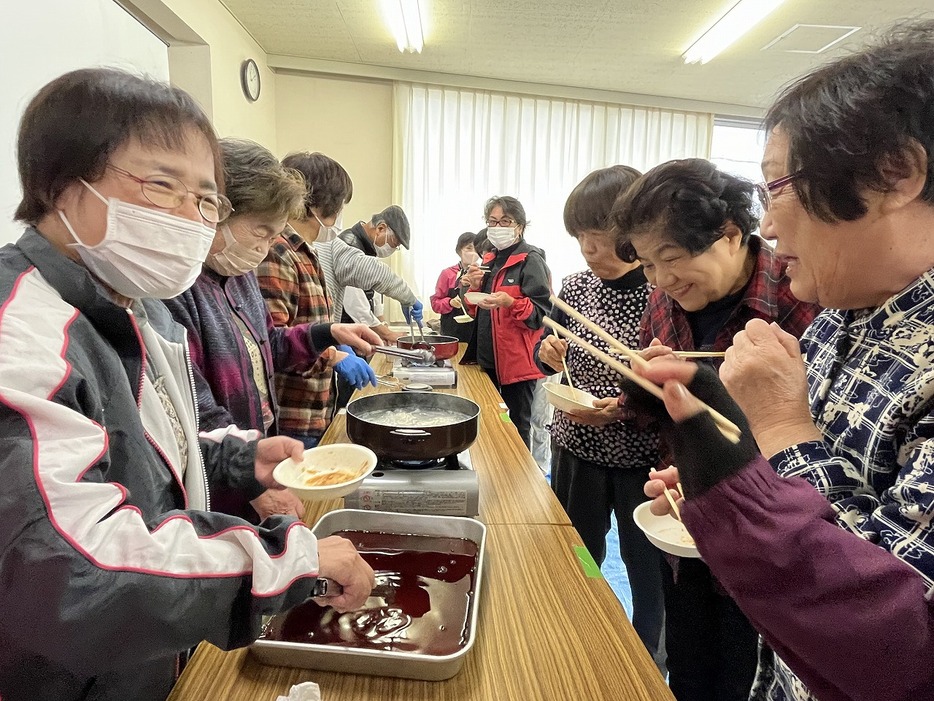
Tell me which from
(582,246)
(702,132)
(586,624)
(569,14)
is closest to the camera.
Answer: (586,624)

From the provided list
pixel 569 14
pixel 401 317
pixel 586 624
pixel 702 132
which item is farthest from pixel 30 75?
pixel 702 132

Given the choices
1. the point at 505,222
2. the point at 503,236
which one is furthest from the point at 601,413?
the point at 505,222

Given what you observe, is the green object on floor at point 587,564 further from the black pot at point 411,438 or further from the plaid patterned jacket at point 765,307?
the plaid patterned jacket at point 765,307

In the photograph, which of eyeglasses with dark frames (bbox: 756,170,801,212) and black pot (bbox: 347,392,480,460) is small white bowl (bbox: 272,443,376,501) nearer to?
black pot (bbox: 347,392,480,460)

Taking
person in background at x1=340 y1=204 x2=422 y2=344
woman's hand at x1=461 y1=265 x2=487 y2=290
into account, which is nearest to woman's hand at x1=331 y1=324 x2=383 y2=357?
person in background at x1=340 y1=204 x2=422 y2=344

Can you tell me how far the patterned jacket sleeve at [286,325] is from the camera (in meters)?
1.96

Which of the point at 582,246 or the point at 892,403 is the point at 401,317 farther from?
the point at 892,403

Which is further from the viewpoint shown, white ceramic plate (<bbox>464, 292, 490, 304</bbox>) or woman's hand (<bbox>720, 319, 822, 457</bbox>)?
white ceramic plate (<bbox>464, 292, 490, 304</bbox>)

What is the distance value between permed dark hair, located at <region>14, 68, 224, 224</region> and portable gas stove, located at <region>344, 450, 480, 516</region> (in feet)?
2.63

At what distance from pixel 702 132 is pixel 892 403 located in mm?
6268

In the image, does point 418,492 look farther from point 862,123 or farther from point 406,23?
point 406,23

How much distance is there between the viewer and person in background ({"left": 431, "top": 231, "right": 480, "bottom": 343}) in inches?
170

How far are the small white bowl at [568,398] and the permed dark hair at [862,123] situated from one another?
994mm

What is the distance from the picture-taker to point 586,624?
956 mm
